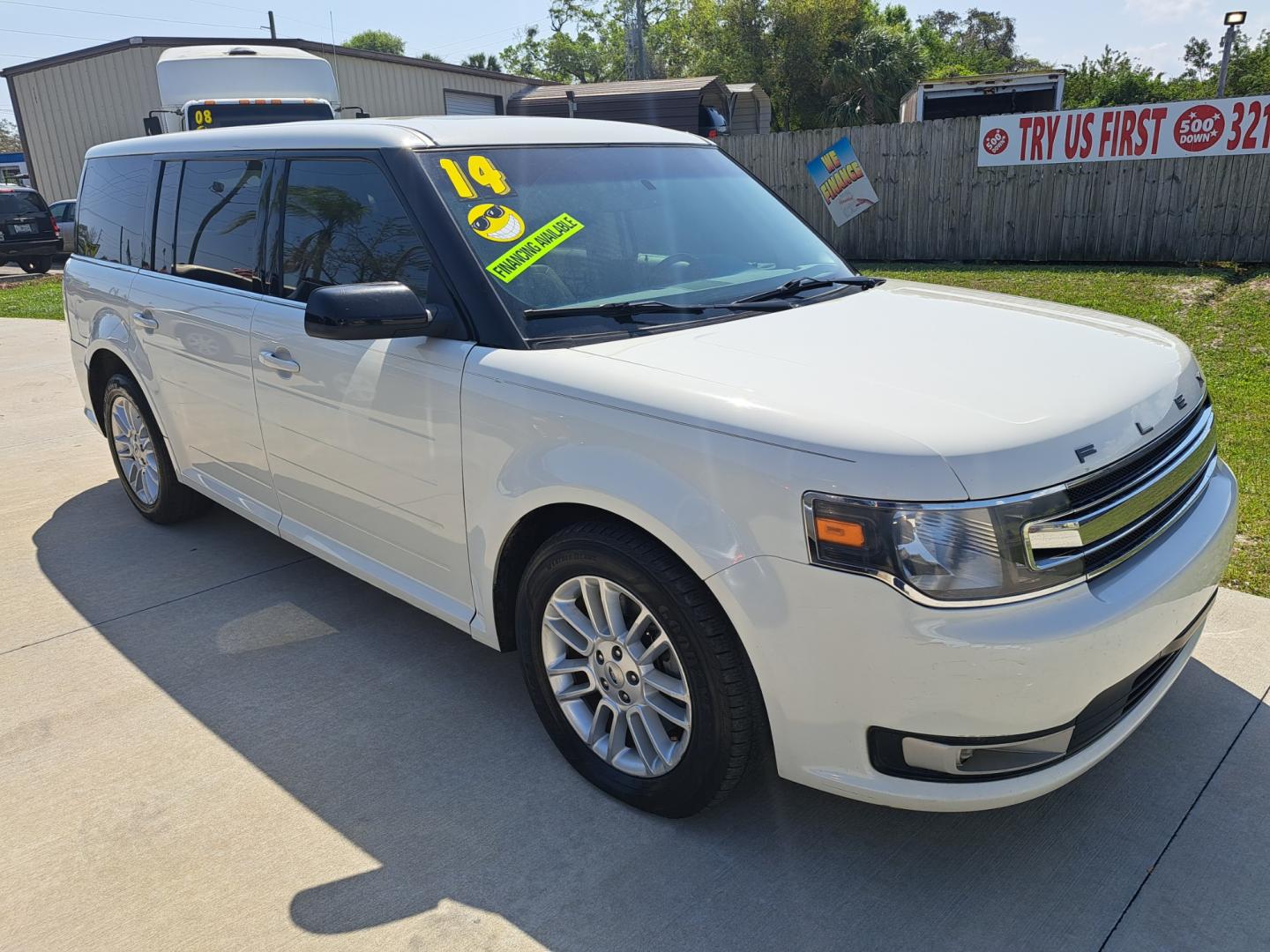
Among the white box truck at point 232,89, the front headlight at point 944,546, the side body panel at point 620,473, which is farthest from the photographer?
the white box truck at point 232,89

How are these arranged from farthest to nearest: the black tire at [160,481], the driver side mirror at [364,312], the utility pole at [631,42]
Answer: the utility pole at [631,42] → the black tire at [160,481] → the driver side mirror at [364,312]

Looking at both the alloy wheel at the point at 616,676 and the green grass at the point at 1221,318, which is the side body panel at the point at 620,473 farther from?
the green grass at the point at 1221,318

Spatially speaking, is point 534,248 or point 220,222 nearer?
point 534,248

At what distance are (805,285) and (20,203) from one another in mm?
22396

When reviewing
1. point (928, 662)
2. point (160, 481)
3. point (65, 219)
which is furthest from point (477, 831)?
point (65, 219)

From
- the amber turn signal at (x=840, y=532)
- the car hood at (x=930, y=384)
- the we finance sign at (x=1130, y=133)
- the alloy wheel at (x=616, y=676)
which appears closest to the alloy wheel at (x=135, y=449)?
the alloy wheel at (x=616, y=676)

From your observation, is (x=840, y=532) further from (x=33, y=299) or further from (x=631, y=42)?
(x=631, y=42)

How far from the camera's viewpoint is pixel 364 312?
2762 mm

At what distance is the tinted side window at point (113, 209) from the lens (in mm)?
4695

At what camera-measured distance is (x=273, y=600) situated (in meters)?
4.31

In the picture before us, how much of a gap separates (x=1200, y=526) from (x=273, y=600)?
3580 mm

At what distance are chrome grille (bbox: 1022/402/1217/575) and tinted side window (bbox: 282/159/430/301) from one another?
193 cm

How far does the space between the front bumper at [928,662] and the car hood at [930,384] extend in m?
0.29

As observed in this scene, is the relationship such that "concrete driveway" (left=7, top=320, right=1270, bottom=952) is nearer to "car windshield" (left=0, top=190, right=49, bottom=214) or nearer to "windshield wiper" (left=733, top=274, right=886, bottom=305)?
"windshield wiper" (left=733, top=274, right=886, bottom=305)
